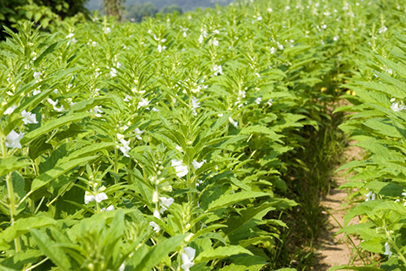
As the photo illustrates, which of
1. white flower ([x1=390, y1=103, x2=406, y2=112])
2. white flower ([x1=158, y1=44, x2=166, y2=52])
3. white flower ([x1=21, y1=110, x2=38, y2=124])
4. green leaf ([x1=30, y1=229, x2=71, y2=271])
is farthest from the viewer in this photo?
white flower ([x1=158, y1=44, x2=166, y2=52])

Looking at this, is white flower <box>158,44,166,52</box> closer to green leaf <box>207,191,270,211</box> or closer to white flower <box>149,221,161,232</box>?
green leaf <box>207,191,270,211</box>

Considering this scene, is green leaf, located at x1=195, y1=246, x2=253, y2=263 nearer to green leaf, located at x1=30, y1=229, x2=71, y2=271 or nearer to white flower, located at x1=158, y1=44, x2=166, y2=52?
green leaf, located at x1=30, y1=229, x2=71, y2=271

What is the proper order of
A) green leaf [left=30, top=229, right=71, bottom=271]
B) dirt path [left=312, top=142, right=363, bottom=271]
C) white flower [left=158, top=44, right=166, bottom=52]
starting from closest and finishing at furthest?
green leaf [left=30, top=229, right=71, bottom=271]
dirt path [left=312, top=142, right=363, bottom=271]
white flower [left=158, top=44, right=166, bottom=52]

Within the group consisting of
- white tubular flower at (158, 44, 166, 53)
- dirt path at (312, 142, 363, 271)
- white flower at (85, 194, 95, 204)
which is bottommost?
→ dirt path at (312, 142, 363, 271)

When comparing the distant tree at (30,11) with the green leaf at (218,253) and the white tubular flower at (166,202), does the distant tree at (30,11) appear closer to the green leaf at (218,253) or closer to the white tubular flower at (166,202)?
the white tubular flower at (166,202)

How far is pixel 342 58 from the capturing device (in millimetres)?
7934

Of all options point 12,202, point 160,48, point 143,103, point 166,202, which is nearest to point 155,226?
point 166,202

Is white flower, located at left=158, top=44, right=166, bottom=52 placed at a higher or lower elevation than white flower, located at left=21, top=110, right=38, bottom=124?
higher

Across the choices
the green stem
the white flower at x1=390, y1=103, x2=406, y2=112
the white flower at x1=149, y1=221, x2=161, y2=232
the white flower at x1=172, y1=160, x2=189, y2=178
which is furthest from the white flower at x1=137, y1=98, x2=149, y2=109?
the white flower at x1=390, y1=103, x2=406, y2=112

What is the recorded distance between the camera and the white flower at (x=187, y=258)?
184 cm

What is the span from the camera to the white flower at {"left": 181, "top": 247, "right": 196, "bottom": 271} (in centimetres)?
184

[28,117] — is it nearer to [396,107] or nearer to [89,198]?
[89,198]

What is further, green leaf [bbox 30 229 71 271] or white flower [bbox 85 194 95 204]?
white flower [bbox 85 194 95 204]

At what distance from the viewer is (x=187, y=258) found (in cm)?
184
